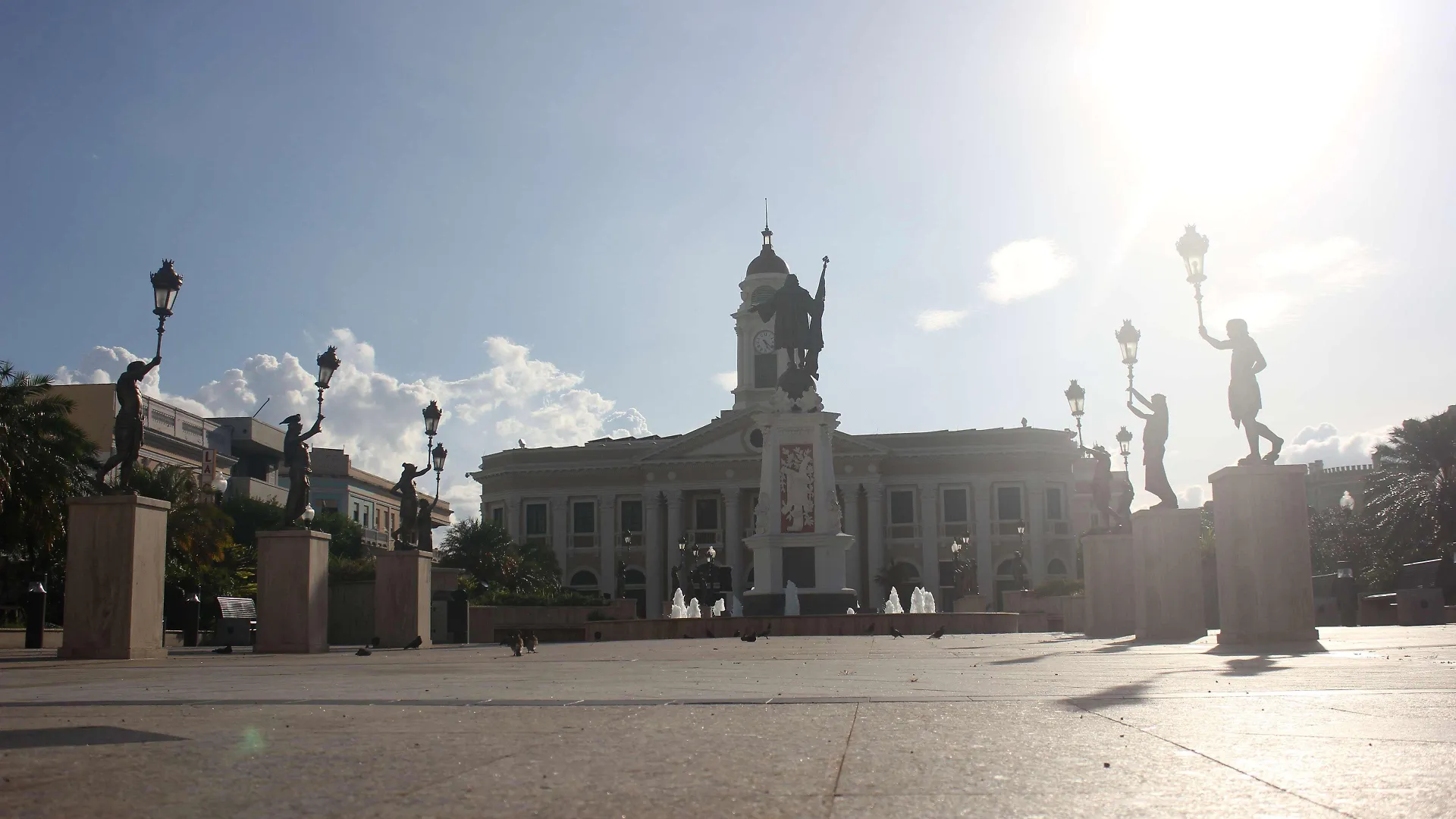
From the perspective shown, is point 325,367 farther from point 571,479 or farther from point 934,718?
point 571,479

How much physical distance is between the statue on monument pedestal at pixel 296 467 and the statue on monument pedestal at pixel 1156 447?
1142cm

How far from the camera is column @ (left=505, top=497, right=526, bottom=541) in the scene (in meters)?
84.2

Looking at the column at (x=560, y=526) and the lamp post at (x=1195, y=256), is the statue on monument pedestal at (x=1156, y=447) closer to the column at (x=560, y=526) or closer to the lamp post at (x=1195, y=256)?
the lamp post at (x=1195, y=256)

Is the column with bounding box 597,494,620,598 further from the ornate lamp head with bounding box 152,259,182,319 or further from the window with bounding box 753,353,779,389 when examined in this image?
the ornate lamp head with bounding box 152,259,182,319

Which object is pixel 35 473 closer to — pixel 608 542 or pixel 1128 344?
pixel 1128 344

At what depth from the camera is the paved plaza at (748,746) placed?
329 centimetres

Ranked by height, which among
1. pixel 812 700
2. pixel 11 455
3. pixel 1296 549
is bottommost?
pixel 812 700

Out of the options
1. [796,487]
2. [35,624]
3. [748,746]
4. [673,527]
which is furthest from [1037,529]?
[748,746]

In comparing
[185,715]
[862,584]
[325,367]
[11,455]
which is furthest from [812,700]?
[862,584]

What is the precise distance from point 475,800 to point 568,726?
6.27ft

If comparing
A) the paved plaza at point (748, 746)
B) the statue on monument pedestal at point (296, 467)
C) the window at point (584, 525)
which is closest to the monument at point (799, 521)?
the statue on monument pedestal at point (296, 467)

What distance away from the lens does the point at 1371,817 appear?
296 centimetres

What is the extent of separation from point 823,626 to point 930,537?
5175 cm

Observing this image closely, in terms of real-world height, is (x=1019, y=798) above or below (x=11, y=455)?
below
